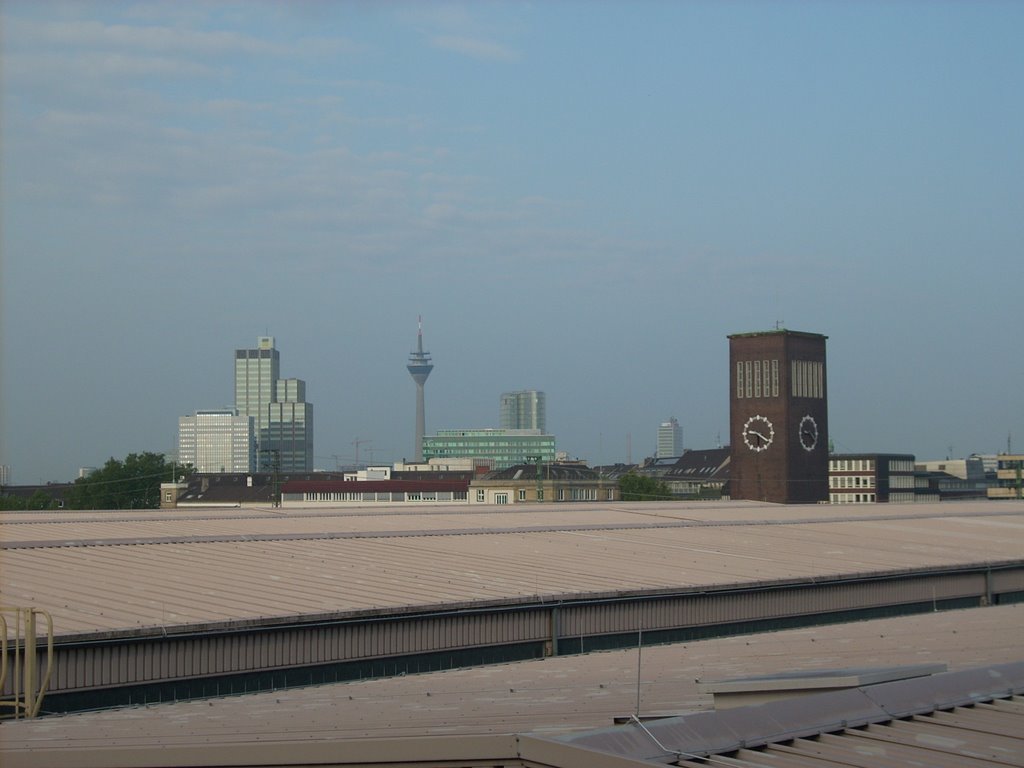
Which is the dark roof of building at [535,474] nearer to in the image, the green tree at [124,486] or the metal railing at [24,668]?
the green tree at [124,486]

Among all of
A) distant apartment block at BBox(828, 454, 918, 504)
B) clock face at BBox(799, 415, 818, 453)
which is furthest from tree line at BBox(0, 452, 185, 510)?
distant apartment block at BBox(828, 454, 918, 504)

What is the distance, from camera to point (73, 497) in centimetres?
14862

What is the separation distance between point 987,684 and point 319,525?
30810mm

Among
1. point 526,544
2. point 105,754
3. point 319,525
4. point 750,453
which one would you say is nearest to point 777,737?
point 105,754

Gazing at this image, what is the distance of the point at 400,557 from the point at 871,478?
152 metres

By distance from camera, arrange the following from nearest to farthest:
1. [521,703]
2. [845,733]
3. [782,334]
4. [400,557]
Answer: [845,733]
[521,703]
[400,557]
[782,334]

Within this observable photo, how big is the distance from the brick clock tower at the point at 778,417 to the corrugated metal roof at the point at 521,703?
92256 mm

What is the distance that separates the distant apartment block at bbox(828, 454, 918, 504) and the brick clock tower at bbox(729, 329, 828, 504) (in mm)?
55789

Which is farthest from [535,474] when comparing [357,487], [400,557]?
[400,557]

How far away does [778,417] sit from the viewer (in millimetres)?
117438

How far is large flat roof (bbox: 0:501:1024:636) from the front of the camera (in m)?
24.7

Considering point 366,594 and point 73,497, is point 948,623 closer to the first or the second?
point 366,594

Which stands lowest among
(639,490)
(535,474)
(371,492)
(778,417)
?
(371,492)

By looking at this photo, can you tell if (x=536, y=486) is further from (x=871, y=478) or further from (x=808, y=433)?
(x=871, y=478)
